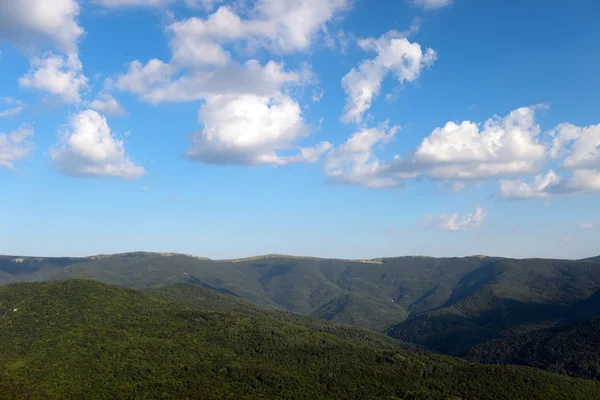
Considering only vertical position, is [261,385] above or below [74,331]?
below

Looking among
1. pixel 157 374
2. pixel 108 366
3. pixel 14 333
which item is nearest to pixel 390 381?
pixel 157 374

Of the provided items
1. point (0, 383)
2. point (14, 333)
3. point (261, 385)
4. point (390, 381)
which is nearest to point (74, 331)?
point (14, 333)

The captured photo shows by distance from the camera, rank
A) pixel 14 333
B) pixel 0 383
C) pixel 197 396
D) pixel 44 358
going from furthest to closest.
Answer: pixel 14 333, pixel 44 358, pixel 197 396, pixel 0 383

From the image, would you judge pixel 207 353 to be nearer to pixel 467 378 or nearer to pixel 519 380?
pixel 467 378

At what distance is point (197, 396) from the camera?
6230 inches

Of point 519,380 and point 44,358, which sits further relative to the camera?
point 519,380

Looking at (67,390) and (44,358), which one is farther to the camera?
(44,358)

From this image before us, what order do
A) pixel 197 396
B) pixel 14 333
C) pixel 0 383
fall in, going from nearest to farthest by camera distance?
1. pixel 0 383
2. pixel 197 396
3. pixel 14 333

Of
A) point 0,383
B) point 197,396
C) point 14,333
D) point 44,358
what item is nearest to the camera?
point 0,383

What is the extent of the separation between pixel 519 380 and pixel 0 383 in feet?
623

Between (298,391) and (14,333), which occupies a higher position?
(14,333)

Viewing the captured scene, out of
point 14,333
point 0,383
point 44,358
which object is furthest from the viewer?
point 14,333

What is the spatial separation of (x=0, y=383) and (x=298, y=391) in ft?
316

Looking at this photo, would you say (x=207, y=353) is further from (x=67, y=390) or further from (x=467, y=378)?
(x=467, y=378)
